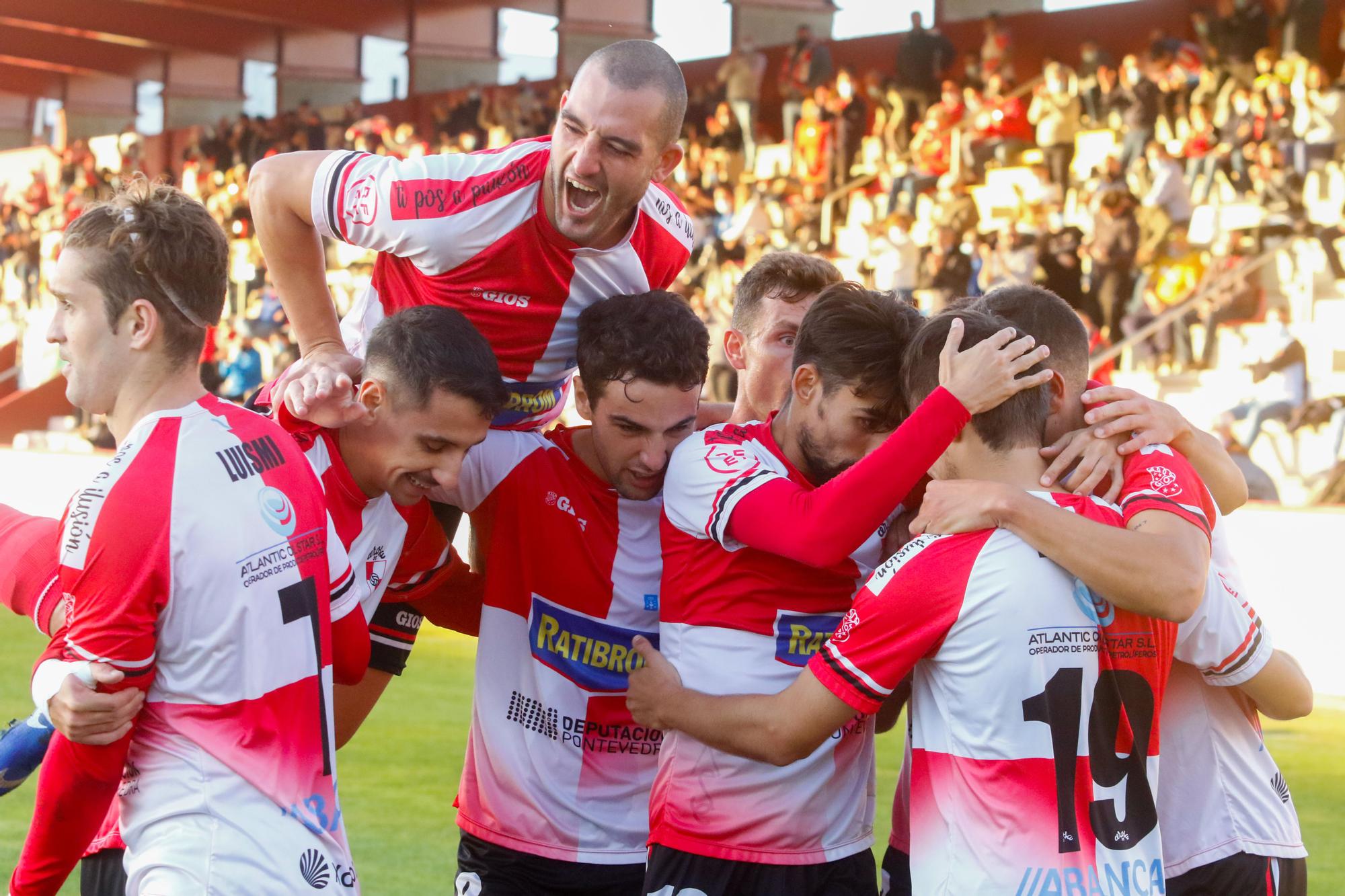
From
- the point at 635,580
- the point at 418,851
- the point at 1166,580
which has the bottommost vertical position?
the point at 418,851

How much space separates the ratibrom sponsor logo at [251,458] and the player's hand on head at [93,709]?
1.23 ft

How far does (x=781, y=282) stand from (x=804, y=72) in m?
19.5

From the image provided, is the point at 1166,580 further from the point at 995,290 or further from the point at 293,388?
the point at 293,388

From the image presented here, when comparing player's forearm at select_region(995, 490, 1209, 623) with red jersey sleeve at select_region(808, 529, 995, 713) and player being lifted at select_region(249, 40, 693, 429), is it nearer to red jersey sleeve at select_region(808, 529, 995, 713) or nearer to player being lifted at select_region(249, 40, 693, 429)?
red jersey sleeve at select_region(808, 529, 995, 713)

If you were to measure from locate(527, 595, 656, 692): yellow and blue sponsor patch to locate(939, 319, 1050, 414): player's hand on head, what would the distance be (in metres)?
1.14

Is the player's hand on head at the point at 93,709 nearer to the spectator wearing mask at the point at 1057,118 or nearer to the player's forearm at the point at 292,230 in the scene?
the player's forearm at the point at 292,230

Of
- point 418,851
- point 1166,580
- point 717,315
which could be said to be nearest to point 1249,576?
point 418,851

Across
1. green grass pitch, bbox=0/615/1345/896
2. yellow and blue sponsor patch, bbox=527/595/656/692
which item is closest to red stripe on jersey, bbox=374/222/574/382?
yellow and blue sponsor patch, bbox=527/595/656/692

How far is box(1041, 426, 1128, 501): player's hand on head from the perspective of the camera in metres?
2.62

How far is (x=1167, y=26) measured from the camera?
19938 millimetres

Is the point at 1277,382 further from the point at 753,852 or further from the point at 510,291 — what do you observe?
the point at 753,852

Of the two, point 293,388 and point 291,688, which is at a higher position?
point 293,388

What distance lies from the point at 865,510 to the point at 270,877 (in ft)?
4.01

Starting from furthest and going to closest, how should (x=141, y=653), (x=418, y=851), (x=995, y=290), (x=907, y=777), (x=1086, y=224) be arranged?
(x=1086, y=224)
(x=418, y=851)
(x=907, y=777)
(x=995, y=290)
(x=141, y=653)
